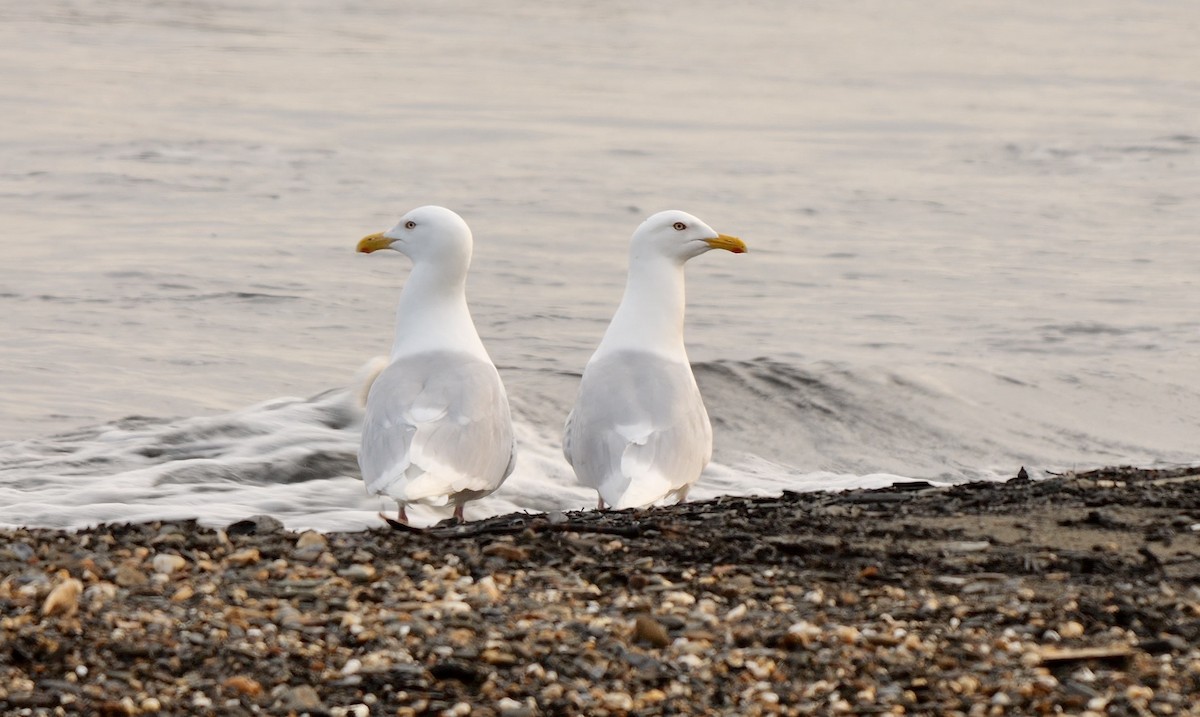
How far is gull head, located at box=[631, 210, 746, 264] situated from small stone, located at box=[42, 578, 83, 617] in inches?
223

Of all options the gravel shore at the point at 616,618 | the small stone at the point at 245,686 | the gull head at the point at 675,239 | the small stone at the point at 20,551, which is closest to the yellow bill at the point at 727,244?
the gull head at the point at 675,239

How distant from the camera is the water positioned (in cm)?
1235

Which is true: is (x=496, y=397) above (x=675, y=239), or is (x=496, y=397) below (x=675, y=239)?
below

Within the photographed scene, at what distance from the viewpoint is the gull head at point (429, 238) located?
10.7 m

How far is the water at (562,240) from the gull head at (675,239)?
5.32ft

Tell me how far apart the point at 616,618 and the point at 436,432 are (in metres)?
3.46

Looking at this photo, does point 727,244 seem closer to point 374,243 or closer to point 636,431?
point 636,431

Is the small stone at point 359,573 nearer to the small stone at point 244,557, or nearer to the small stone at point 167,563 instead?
the small stone at point 244,557

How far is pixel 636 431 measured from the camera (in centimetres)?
941

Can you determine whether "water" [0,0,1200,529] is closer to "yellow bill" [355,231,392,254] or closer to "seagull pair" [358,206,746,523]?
"seagull pair" [358,206,746,523]

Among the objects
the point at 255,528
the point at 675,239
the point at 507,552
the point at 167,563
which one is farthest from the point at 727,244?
the point at 167,563

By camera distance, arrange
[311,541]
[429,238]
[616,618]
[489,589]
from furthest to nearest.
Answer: [429,238] < [311,541] < [489,589] < [616,618]

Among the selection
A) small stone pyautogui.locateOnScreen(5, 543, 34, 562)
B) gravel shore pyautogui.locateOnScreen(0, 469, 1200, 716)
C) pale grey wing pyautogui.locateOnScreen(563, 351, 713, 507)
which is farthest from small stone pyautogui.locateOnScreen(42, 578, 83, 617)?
pale grey wing pyautogui.locateOnScreen(563, 351, 713, 507)

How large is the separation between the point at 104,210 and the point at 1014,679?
15.5 metres
